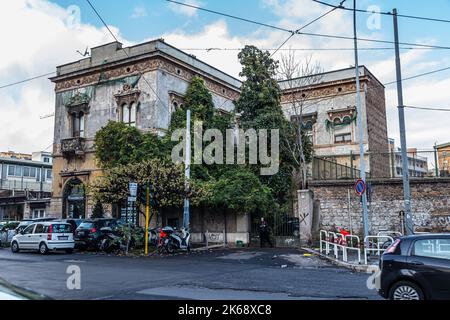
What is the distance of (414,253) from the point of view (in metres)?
7.95

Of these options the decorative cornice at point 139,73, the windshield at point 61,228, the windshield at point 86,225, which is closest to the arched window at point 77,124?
the decorative cornice at point 139,73

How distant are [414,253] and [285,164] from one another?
63.6 ft

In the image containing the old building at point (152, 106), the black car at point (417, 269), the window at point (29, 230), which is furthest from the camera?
the old building at point (152, 106)

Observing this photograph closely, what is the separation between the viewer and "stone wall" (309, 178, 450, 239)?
20.8 metres

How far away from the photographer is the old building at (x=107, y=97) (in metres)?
28.4

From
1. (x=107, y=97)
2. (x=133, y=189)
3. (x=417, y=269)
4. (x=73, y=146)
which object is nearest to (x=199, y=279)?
(x=417, y=269)

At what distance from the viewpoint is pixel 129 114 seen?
29.5m

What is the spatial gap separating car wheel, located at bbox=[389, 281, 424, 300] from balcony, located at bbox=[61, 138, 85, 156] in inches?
1047

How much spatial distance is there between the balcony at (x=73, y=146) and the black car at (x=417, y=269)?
26.3m

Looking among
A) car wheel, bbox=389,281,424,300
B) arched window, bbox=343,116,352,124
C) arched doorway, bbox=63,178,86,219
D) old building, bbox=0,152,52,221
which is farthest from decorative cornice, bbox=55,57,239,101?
car wheel, bbox=389,281,424,300

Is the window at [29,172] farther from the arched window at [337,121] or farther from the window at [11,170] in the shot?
the arched window at [337,121]

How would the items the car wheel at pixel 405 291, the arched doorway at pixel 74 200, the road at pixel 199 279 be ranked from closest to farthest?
the car wheel at pixel 405 291 < the road at pixel 199 279 < the arched doorway at pixel 74 200

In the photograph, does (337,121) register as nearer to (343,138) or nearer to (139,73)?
(343,138)
